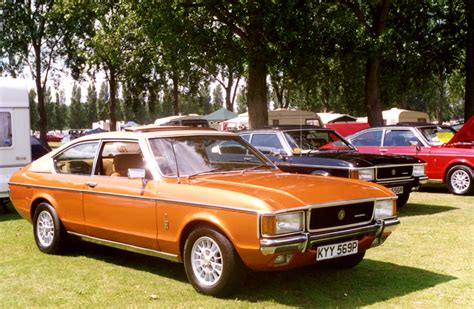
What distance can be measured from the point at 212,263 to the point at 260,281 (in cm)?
84

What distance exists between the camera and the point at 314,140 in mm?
11492

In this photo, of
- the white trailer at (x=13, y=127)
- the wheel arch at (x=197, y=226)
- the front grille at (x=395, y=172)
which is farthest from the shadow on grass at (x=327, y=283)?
the white trailer at (x=13, y=127)

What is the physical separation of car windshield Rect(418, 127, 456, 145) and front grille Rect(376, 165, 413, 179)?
131 inches

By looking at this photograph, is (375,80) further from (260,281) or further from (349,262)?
(260,281)

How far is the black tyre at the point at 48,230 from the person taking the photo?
7.43 metres

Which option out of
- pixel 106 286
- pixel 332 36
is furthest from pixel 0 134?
pixel 332 36

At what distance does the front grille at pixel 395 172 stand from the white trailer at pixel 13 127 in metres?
6.82

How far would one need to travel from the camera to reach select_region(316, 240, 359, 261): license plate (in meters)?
5.35

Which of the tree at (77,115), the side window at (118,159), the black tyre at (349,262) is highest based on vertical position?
the tree at (77,115)

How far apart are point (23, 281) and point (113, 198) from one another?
1284 mm

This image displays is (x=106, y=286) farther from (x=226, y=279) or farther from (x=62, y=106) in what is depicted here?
(x=62, y=106)

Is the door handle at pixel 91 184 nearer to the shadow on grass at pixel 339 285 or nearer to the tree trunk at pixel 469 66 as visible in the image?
the shadow on grass at pixel 339 285

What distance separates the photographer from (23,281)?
251 inches

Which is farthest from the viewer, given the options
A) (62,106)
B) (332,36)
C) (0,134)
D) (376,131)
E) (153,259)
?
(62,106)
